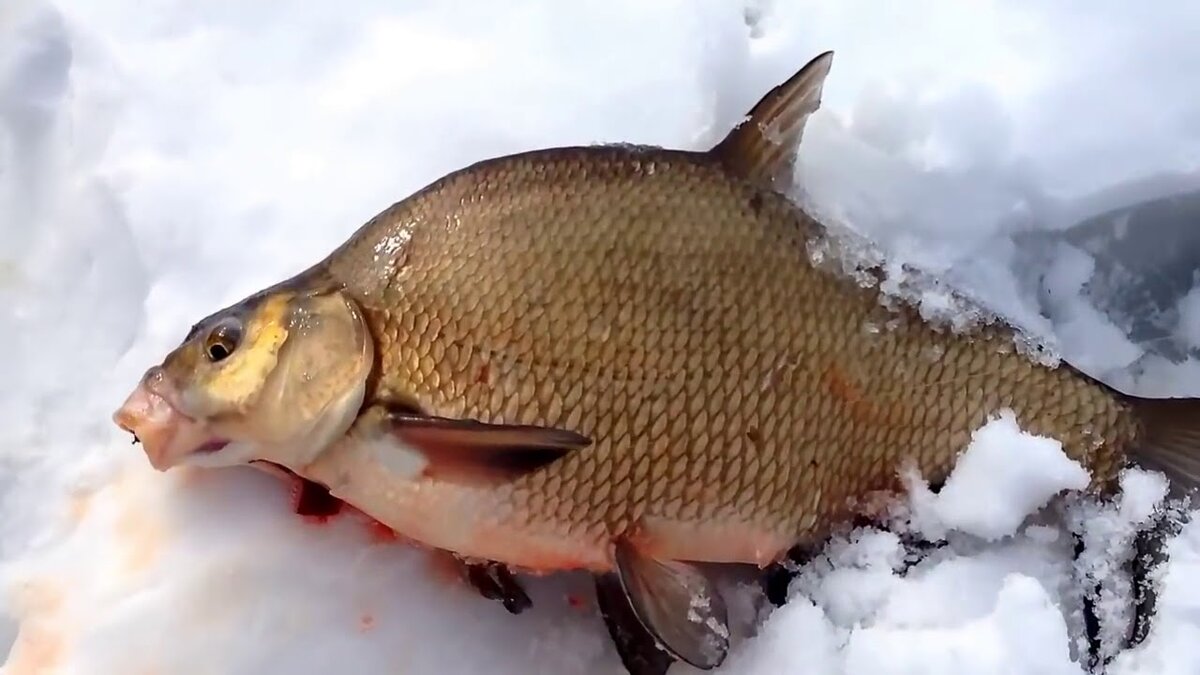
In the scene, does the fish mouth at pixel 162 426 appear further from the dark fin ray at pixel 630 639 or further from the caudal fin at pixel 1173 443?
the caudal fin at pixel 1173 443

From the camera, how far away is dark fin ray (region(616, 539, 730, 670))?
Answer: 1.31 metres

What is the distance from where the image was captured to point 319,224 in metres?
1.59

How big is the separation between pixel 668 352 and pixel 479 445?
0.23m

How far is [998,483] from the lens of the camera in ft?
4.53

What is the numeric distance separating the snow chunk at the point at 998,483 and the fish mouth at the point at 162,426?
2.53 feet

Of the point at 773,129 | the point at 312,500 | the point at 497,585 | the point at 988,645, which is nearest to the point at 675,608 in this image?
the point at 497,585

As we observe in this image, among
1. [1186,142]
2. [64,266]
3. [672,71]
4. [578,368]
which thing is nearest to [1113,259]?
[1186,142]

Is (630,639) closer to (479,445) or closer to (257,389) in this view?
(479,445)

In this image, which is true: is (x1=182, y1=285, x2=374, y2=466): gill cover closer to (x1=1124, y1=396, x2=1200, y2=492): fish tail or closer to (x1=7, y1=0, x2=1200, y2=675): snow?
(x1=7, y1=0, x2=1200, y2=675): snow

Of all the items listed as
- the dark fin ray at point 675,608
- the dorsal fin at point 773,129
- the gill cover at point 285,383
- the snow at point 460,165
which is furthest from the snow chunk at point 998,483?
the gill cover at point 285,383

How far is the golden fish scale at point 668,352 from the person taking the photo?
4.35 feet

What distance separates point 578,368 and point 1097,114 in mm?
796

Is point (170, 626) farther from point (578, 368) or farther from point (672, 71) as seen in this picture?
point (672, 71)

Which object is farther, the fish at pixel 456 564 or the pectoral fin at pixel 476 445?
the fish at pixel 456 564
